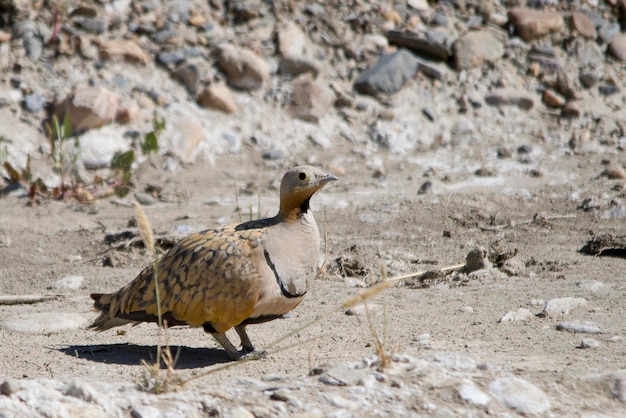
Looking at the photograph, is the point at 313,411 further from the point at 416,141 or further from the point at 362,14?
the point at 362,14

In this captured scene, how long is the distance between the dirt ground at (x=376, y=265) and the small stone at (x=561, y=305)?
49 mm

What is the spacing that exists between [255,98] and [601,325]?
20.3 ft

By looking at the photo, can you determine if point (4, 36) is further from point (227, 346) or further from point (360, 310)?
point (227, 346)

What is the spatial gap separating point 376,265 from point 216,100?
4.13 meters

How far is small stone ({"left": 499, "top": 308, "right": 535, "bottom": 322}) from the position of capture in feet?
16.9

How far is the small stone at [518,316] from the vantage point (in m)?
5.16

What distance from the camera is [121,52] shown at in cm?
995

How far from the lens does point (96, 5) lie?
10266mm

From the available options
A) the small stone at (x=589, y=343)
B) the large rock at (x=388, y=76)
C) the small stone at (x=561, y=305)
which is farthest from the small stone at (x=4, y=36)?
the small stone at (x=589, y=343)

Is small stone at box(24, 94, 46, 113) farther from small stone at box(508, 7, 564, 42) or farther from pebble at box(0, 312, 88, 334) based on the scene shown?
small stone at box(508, 7, 564, 42)

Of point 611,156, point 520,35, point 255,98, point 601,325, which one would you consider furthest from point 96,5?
point 601,325

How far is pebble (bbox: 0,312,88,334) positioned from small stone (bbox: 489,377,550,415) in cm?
292

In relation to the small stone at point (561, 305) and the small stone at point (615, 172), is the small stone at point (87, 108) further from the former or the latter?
the small stone at point (561, 305)

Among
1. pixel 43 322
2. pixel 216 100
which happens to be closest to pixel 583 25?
pixel 216 100
